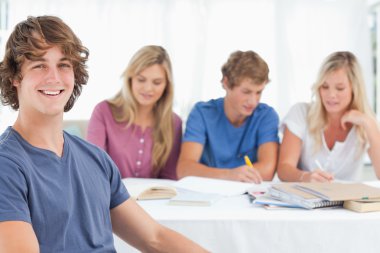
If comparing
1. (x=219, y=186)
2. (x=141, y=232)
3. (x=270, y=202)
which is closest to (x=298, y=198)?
(x=270, y=202)

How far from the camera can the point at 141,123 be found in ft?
7.94

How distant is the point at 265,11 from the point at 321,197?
2222 mm

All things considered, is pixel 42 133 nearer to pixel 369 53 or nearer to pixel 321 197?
pixel 321 197

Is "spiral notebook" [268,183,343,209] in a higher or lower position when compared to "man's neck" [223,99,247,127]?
lower

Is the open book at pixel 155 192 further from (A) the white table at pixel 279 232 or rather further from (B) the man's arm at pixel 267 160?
(B) the man's arm at pixel 267 160

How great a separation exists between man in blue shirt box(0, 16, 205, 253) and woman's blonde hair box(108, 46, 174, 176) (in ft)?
3.86

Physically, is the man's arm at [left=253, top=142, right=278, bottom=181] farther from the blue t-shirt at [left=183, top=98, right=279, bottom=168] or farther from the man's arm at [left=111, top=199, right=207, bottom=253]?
the man's arm at [left=111, top=199, right=207, bottom=253]

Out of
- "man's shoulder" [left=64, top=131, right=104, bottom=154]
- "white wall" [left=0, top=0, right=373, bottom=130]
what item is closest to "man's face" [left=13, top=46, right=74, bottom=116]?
"man's shoulder" [left=64, top=131, right=104, bottom=154]

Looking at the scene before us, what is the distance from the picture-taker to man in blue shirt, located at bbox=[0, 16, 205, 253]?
3.08 feet

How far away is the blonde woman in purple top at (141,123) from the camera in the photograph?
7.71 ft

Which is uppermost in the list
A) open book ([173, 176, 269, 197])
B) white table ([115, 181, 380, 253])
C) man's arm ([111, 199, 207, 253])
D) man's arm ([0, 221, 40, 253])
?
man's arm ([0, 221, 40, 253])

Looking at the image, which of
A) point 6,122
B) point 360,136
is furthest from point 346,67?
point 6,122

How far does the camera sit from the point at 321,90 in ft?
7.68

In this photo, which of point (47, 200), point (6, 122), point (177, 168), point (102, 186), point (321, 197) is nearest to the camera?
point (47, 200)
